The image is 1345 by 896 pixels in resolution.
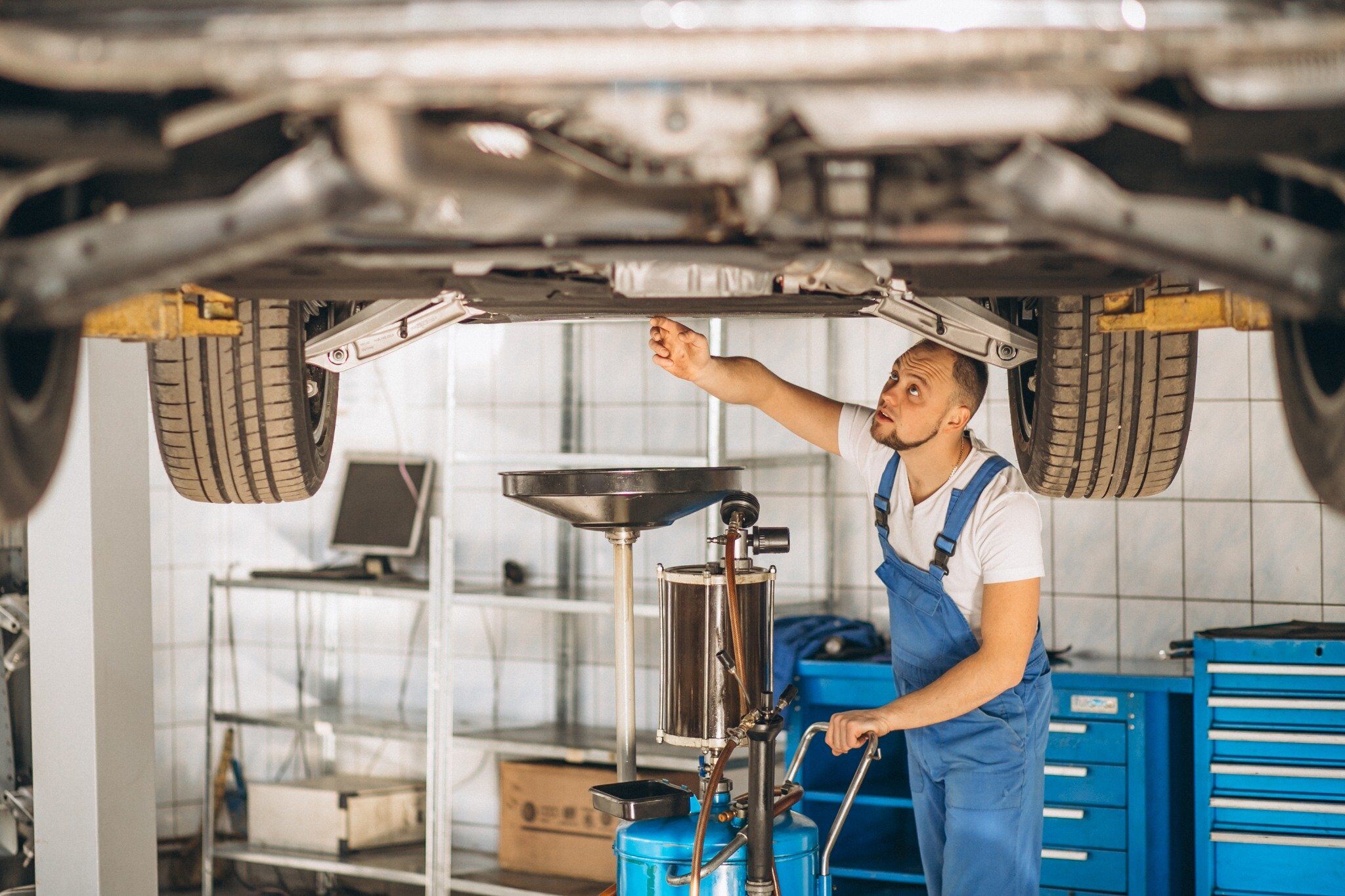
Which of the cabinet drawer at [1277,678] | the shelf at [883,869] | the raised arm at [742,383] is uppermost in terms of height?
the raised arm at [742,383]

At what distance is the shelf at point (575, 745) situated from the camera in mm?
3879

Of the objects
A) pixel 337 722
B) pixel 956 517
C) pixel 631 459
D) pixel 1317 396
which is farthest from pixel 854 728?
pixel 337 722

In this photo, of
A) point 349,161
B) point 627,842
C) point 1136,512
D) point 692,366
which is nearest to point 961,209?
point 349,161

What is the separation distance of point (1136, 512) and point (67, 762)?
3007mm

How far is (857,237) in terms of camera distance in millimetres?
1256

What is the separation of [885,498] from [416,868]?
2455 mm

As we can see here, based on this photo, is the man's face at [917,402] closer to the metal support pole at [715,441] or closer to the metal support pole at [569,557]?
the metal support pole at [715,441]

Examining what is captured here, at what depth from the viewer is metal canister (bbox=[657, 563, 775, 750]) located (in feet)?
7.50

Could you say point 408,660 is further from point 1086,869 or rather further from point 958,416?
point 958,416

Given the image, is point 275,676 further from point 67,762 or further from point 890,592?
point 890,592

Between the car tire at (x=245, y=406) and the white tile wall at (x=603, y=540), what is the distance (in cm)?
181

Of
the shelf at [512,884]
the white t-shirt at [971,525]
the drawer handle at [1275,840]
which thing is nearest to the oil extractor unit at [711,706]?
the white t-shirt at [971,525]

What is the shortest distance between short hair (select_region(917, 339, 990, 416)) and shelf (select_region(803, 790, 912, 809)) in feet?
4.07

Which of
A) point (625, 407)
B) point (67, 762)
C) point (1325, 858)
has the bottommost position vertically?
point (1325, 858)
